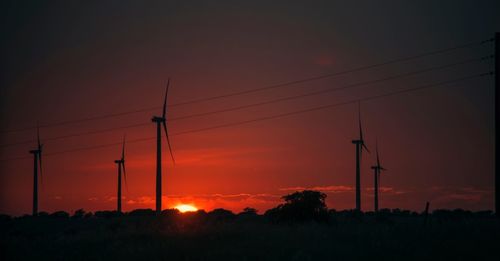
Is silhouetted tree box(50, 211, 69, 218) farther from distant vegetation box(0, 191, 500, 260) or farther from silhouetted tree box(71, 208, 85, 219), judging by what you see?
distant vegetation box(0, 191, 500, 260)

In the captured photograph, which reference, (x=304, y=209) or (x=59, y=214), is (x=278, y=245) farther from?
(x=59, y=214)

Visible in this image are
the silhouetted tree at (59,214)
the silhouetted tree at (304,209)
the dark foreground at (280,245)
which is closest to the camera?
the dark foreground at (280,245)

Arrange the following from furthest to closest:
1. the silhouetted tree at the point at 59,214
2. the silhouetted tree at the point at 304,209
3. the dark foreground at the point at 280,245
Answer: the silhouetted tree at the point at 59,214 → the silhouetted tree at the point at 304,209 → the dark foreground at the point at 280,245

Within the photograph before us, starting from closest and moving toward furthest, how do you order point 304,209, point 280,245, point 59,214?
1. point 280,245
2. point 304,209
3. point 59,214

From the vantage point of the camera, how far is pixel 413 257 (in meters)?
32.8

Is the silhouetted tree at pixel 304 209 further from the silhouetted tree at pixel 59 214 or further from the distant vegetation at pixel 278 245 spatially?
the silhouetted tree at pixel 59 214

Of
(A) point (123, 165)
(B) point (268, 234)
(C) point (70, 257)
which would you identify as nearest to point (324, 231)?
(B) point (268, 234)

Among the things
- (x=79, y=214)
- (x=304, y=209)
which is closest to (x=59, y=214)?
(x=79, y=214)

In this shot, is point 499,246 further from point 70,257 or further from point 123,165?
point 123,165

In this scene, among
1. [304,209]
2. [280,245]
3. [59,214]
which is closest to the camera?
[280,245]

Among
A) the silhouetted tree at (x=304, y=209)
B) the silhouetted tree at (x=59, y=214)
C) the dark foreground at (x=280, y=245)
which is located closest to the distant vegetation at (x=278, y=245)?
the dark foreground at (x=280, y=245)

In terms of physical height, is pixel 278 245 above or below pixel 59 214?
above

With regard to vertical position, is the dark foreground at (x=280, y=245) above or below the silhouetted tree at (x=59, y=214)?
above

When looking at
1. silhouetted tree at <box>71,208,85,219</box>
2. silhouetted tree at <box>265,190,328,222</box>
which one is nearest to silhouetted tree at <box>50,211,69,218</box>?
silhouetted tree at <box>71,208,85,219</box>
